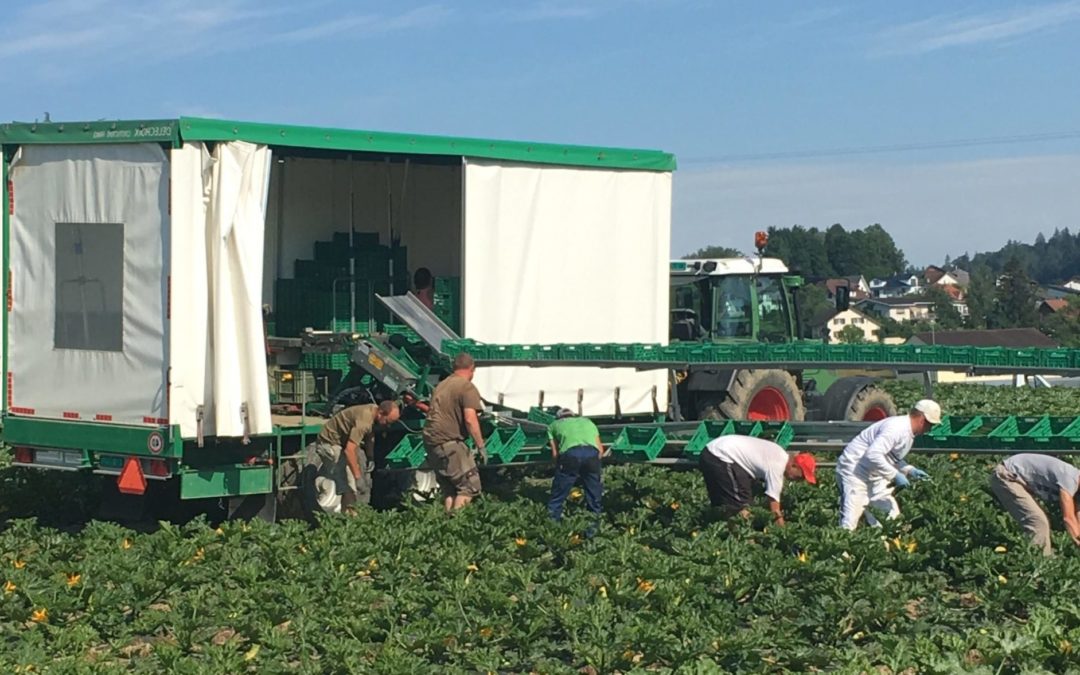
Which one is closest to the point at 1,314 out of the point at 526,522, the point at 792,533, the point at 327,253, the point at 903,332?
the point at 327,253

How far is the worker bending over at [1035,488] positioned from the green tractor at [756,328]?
6.39 meters

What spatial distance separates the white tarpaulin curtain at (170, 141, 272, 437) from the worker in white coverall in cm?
489

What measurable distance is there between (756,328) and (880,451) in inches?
278

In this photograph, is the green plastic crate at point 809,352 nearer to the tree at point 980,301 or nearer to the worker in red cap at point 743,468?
the worker in red cap at point 743,468

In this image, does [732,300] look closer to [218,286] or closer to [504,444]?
[504,444]

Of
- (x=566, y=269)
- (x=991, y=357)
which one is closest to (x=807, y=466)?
(x=991, y=357)

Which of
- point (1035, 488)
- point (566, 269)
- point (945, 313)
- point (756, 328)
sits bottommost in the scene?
point (1035, 488)

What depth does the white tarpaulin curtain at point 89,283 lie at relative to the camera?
45.3ft

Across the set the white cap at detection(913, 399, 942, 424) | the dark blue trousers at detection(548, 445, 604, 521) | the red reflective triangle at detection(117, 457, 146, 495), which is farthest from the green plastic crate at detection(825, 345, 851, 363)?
the red reflective triangle at detection(117, 457, 146, 495)

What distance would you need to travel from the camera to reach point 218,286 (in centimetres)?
1373

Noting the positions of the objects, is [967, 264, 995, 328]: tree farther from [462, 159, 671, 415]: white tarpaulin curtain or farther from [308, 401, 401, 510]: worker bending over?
[308, 401, 401, 510]: worker bending over

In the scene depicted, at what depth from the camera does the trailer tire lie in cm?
1847

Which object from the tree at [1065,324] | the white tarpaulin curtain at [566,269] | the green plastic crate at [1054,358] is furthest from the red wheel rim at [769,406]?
the tree at [1065,324]

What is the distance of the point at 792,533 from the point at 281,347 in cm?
648
